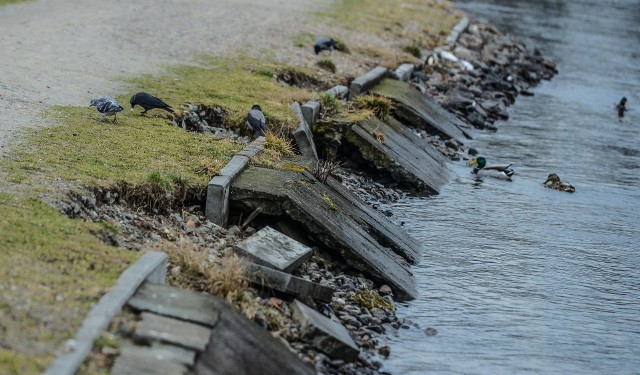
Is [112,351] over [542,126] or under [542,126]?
over

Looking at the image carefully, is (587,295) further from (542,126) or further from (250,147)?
(542,126)

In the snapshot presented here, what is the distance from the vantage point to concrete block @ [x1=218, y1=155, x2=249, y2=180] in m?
12.2

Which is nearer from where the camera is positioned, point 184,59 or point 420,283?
point 420,283

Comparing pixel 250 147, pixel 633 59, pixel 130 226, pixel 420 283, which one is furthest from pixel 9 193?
pixel 633 59

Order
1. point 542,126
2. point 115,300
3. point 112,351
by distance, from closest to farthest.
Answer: point 112,351, point 115,300, point 542,126

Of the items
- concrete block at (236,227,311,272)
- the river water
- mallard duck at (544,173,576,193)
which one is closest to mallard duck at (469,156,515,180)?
the river water

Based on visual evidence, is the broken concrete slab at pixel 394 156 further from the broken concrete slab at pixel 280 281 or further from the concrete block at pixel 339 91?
the broken concrete slab at pixel 280 281

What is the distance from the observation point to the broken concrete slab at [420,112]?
20641 millimetres

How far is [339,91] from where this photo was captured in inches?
756

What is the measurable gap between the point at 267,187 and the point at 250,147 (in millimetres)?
1769

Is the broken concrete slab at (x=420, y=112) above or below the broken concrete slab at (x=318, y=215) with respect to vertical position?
below

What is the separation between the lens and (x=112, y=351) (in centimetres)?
706

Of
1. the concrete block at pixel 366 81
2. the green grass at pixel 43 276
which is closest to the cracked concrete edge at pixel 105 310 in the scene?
the green grass at pixel 43 276

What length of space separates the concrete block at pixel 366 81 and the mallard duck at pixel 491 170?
289 centimetres
